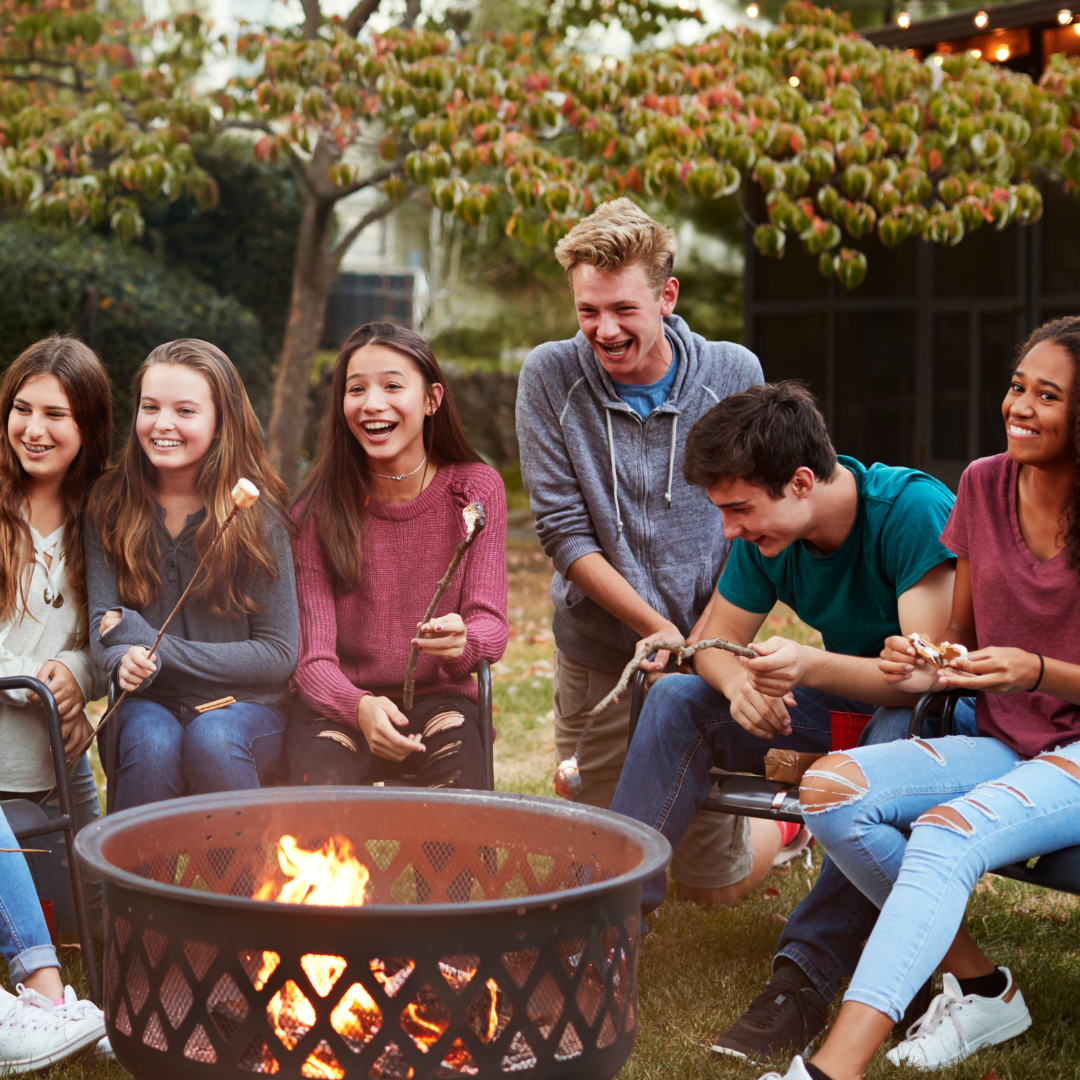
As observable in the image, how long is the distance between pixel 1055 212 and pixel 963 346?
132 centimetres

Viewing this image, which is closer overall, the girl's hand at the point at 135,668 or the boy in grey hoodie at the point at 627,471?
the girl's hand at the point at 135,668

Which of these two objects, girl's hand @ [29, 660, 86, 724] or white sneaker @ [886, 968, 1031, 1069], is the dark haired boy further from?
girl's hand @ [29, 660, 86, 724]

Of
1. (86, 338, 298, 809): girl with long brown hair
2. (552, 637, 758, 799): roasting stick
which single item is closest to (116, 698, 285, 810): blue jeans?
(86, 338, 298, 809): girl with long brown hair

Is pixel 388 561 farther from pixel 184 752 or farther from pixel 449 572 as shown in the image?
pixel 449 572

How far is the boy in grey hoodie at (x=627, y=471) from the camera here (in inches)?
122

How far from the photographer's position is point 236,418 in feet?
10.2

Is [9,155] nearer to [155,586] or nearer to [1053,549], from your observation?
[155,586]

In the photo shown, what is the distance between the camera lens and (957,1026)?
8.05 feet

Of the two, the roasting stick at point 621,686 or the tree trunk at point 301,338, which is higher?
the tree trunk at point 301,338

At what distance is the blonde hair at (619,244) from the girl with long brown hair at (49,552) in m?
1.25

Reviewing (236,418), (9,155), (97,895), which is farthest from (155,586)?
(9,155)

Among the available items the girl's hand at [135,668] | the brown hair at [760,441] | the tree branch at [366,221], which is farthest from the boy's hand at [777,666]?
the tree branch at [366,221]

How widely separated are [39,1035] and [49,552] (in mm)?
1176

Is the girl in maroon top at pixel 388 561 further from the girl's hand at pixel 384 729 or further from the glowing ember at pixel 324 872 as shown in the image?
the glowing ember at pixel 324 872
